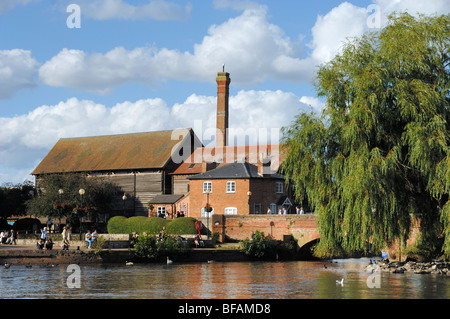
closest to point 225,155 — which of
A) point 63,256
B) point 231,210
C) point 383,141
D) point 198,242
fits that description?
point 231,210

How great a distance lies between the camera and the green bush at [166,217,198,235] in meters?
51.1

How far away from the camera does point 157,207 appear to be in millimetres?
65188

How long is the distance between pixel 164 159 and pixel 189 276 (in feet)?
119

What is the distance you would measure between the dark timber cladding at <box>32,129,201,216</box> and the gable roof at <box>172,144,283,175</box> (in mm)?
1903

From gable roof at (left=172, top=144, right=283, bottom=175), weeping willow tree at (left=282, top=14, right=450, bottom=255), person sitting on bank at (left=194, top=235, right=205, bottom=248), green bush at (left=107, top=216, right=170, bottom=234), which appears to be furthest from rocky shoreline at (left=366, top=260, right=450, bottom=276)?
gable roof at (left=172, top=144, right=283, bottom=175)

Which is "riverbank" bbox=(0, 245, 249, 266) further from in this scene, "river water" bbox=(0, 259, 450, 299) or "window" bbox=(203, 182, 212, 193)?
"window" bbox=(203, 182, 212, 193)

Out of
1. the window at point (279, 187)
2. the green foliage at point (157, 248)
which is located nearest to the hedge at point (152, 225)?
the green foliage at point (157, 248)

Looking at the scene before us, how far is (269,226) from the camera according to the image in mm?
50344

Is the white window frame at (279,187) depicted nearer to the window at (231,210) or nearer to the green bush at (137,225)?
the window at (231,210)

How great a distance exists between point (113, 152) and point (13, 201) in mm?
11709

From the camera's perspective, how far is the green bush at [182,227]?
51.1 metres
